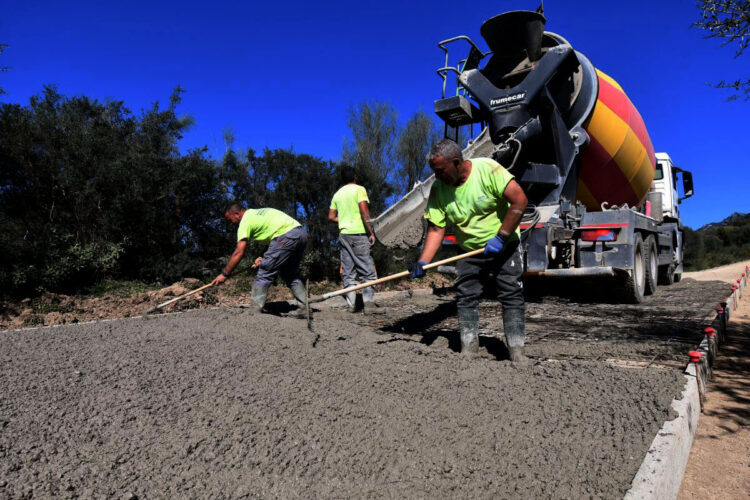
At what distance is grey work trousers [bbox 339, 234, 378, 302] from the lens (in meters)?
5.67

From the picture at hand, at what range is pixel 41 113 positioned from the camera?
24.6ft

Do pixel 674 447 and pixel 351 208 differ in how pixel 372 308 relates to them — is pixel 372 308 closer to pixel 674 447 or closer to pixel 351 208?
pixel 351 208

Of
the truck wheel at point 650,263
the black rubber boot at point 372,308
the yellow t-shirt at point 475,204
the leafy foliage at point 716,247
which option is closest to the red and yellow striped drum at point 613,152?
the truck wheel at point 650,263

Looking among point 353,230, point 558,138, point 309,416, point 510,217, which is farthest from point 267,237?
point 558,138

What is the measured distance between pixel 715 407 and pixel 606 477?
1721mm

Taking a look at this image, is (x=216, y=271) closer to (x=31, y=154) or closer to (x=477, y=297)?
(x=31, y=154)

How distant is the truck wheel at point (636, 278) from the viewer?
20.7 feet

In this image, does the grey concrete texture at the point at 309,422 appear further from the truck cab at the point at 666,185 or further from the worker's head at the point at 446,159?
the truck cab at the point at 666,185

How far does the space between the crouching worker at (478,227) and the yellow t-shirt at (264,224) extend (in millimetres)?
1966

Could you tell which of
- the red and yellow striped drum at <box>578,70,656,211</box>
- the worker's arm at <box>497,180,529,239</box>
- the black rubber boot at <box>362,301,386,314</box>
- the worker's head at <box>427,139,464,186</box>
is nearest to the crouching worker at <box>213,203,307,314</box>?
the black rubber boot at <box>362,301,386,314</box>

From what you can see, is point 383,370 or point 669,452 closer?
point 669,452

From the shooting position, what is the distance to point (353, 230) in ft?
18.6

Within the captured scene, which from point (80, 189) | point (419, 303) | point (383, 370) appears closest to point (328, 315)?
point (419, 303)

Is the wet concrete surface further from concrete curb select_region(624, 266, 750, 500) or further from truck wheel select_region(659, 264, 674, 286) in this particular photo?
truck wheel select_region(659, 264, 674, 286)
